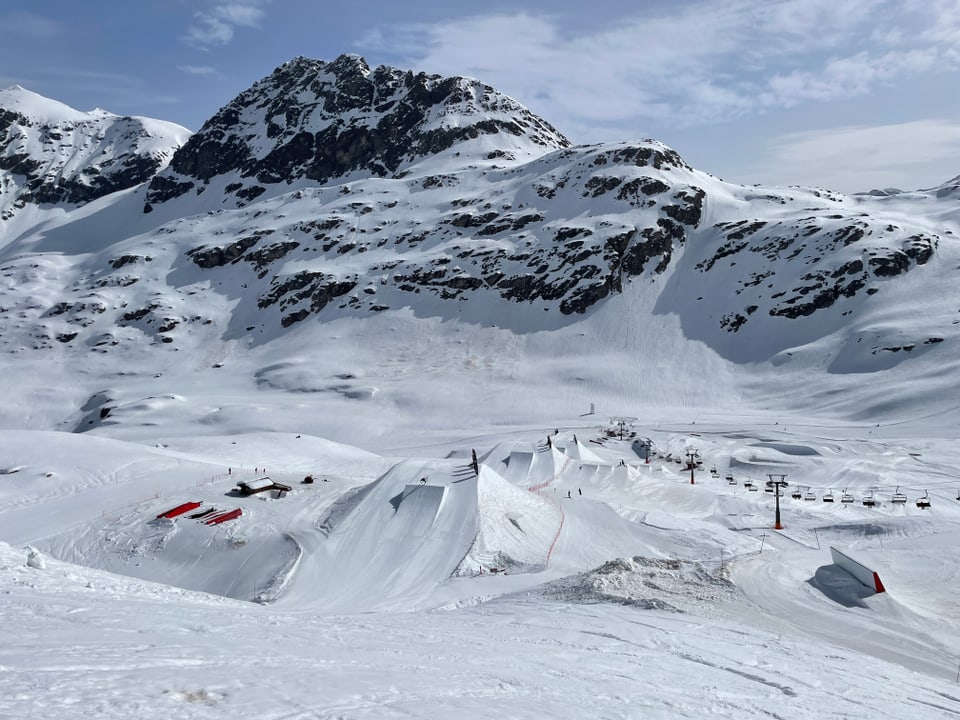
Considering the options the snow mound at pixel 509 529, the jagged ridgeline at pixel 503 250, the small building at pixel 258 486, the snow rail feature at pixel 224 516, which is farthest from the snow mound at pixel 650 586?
the jagged ridgeline at pixel 503 250

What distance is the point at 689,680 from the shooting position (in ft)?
41.4

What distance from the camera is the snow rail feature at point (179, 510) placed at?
1217 inches

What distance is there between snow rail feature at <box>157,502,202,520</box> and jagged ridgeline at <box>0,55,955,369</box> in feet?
258

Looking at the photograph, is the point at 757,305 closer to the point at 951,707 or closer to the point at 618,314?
the point at 618,314

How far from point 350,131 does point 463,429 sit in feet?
420

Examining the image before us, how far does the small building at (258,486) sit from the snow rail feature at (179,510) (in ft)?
7.90

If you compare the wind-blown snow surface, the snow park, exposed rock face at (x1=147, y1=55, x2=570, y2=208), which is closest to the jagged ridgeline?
the snow park

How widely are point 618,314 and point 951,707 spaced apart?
95.9m

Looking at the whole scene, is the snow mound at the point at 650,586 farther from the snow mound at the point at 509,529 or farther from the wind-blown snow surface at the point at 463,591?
the snow mound at the point at 509,529

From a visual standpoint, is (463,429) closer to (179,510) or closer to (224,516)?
(179,510)

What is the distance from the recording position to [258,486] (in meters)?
34.6

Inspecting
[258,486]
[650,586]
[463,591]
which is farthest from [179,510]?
[650,586]

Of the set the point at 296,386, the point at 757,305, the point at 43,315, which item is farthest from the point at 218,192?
the point at 757,305

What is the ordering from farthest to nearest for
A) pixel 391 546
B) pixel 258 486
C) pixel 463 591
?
pixel 258 486 < pixel 391 546 < pixel 463 591
